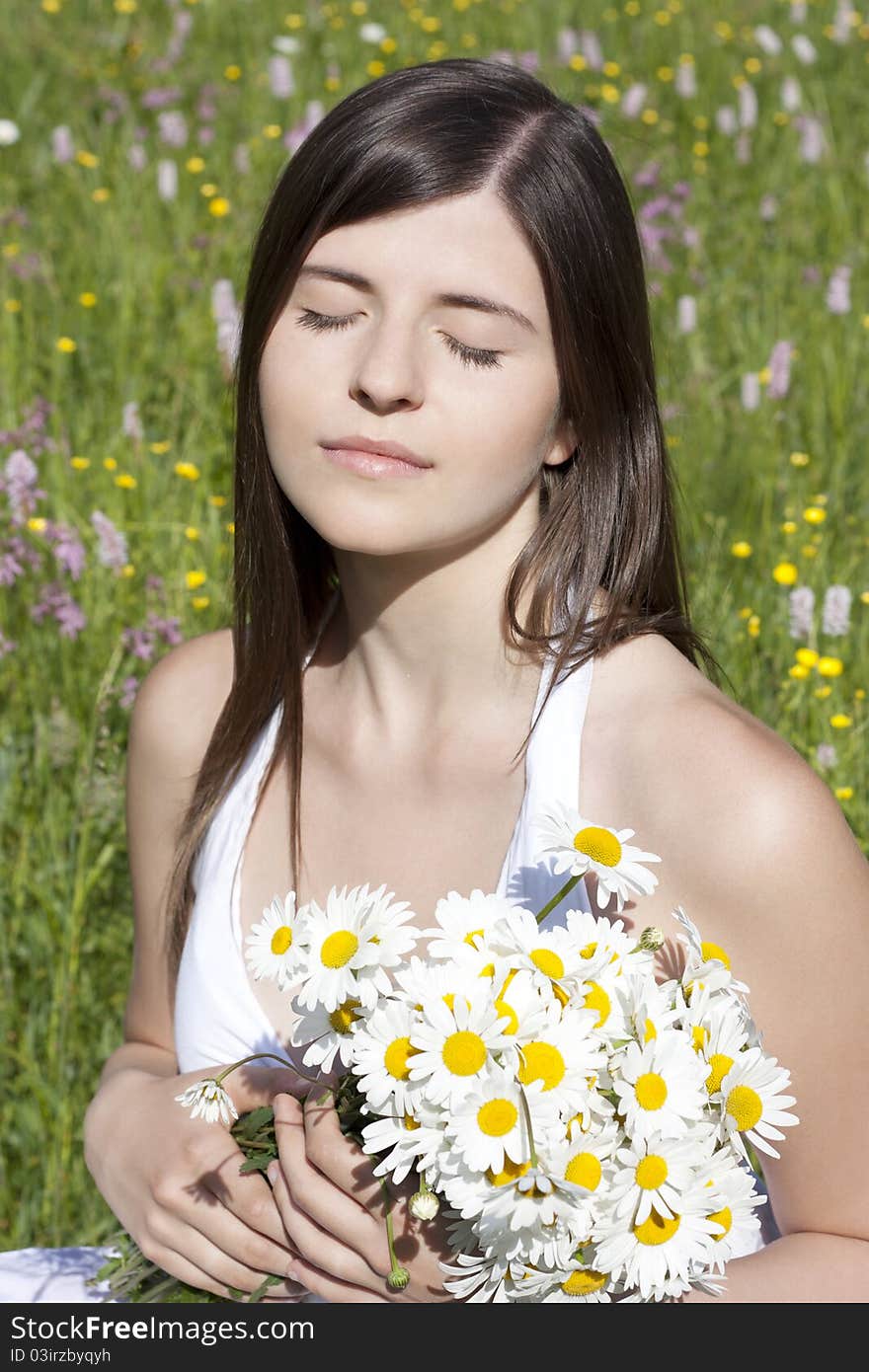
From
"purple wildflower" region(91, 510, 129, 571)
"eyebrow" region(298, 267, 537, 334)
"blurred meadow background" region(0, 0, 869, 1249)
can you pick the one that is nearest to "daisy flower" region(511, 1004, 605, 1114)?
"eyebrow" region(298, 267, 537, 334)

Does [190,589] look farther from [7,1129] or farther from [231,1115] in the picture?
[231,1115]

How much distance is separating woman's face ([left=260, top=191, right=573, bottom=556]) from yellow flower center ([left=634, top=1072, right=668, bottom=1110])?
68cm

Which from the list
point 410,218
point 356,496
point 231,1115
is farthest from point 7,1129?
point 410,218

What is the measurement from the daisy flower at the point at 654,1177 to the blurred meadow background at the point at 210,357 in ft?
4.17

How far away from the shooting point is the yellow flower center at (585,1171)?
1103mm

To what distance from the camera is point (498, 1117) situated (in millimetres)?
1079

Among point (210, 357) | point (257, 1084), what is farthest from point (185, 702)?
point (210, 357)

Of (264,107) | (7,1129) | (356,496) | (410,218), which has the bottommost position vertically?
(7,1129)

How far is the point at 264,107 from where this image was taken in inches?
187

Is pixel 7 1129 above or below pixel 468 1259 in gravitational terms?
below

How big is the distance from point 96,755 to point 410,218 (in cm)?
123

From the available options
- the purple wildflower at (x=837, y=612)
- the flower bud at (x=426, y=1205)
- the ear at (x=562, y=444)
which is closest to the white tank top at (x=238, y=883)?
the ear at (x=562, y=444)

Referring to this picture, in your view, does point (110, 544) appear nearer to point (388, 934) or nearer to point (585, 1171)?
point (388, 934)

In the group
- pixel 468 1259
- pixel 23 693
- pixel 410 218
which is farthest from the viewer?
pixel 23 693
